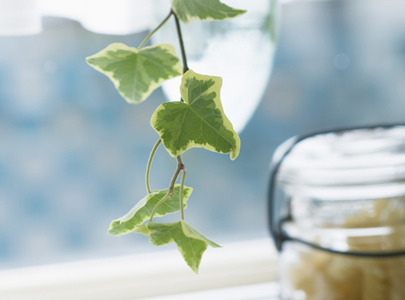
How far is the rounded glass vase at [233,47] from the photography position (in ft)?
1.47

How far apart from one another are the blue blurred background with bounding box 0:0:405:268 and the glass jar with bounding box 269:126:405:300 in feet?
0.80

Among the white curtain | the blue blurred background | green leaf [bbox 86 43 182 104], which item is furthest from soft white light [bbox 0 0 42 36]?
green leaf [bbox 86 43 182 104]

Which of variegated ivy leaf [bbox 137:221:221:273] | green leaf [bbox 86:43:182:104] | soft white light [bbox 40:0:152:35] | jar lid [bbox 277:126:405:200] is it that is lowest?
jar lid [bbox 277:126:405:200]

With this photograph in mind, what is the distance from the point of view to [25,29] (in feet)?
1.64

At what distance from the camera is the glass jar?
0.46 metres

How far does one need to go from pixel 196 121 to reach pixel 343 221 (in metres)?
0.33

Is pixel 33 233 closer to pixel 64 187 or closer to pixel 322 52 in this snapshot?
pixel 64 187

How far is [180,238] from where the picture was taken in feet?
0.74

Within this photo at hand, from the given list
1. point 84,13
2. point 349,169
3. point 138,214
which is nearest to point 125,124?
point 84,13

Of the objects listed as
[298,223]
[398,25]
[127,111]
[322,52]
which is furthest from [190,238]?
[398,25]

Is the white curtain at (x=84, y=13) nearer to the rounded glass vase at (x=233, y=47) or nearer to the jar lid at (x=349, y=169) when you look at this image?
the rounded glass vase at (x=233, y=47)

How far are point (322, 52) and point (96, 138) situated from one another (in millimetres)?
457

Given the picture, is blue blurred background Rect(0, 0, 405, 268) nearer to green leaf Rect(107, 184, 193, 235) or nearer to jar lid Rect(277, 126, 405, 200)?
jar lid Rect(277, 126, 405, 200)

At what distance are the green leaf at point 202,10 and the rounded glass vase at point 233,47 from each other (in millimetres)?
173
